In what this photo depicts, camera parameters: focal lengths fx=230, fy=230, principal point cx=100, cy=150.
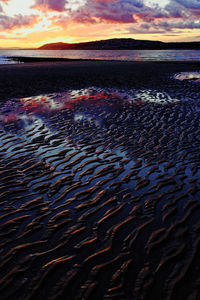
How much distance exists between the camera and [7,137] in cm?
1221

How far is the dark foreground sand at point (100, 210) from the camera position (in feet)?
14.7

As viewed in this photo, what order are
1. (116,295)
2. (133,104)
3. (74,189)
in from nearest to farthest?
(116,295) → (74,189) → (133,104)

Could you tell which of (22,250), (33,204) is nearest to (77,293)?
(22,250)

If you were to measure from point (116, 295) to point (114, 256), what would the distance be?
912mm

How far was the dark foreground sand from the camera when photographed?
4.47m

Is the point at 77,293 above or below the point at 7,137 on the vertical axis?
below

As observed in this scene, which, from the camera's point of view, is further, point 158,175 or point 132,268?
point 158,175

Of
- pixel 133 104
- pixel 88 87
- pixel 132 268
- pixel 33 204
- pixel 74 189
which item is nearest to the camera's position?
pixel 132 268

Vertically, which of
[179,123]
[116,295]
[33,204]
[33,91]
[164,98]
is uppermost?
[33,91]

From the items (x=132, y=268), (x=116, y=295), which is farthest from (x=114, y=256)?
(x=116, y=295)

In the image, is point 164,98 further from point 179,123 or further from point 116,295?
point 116,295

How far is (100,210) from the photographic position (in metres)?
6.62

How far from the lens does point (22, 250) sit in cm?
523

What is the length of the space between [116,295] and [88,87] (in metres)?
26.5
